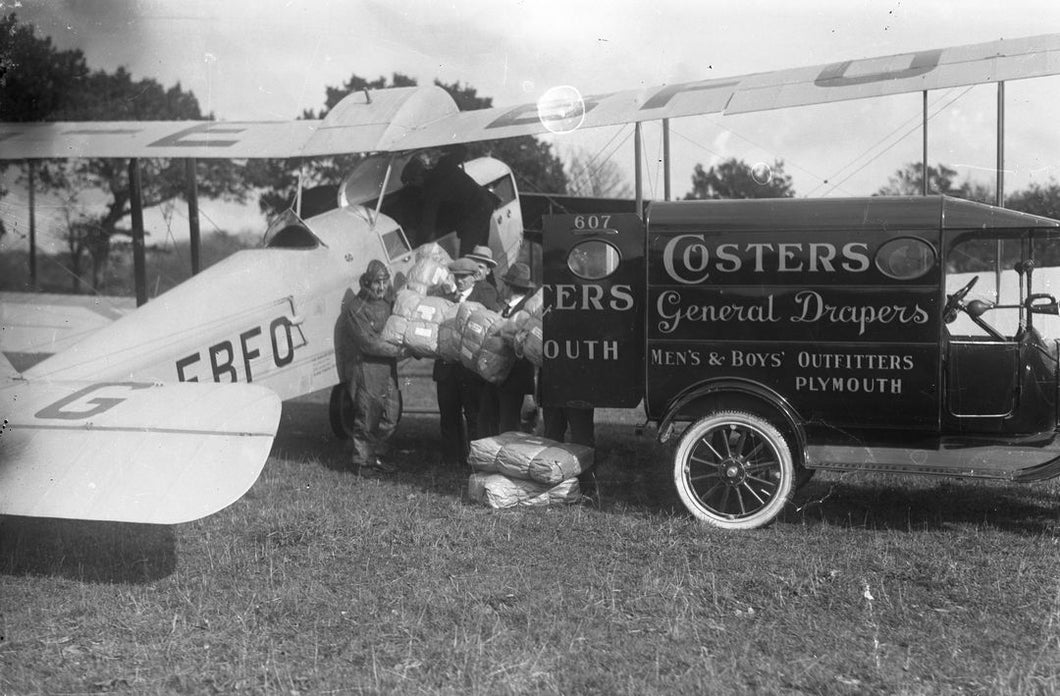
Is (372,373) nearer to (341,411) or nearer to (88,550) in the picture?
(341,411)

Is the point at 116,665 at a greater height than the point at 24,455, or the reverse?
the point at 24,455

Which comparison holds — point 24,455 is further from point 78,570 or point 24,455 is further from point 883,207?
point 883,207

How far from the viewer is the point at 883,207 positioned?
6.26 m

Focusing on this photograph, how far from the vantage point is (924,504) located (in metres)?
7.26

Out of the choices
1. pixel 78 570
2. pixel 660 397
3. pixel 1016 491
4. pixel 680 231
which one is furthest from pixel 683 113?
pixel 78 570

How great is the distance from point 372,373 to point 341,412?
1.81 metres

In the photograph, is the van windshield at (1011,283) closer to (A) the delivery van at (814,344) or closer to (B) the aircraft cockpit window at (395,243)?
(A) the delivery van at (814,344)

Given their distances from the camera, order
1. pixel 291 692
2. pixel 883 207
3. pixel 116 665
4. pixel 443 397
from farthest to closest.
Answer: pixel 443 397 < pixel 883 207 < pixel 116 665 < pixel 291 692

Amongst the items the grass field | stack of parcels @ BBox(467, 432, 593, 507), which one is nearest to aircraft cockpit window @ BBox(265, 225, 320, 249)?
the grass field

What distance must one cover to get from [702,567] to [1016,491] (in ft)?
11.8

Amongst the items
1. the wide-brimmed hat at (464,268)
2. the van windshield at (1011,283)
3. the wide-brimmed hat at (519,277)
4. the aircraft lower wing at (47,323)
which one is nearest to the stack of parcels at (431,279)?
the wide-brimmed hat at (464,268)

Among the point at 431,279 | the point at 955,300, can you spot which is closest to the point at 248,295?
the point at 431,279

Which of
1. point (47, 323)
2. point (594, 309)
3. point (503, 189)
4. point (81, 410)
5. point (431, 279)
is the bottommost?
point (81, 410)

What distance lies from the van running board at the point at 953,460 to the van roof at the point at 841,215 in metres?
1.47
